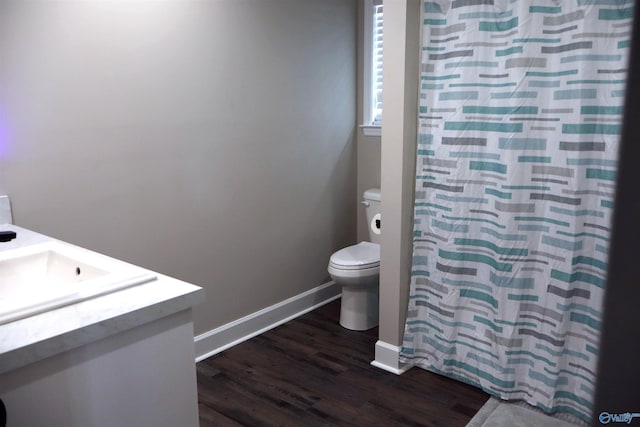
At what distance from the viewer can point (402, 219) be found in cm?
266

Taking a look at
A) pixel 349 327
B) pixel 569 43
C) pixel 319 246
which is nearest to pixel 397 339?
pixel 349 327

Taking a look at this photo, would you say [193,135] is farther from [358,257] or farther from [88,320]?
[88,320]

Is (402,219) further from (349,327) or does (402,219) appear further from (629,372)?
(629,372)

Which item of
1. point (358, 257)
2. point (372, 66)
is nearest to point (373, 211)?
point (358, 257)

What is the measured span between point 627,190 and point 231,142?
279 centimetres

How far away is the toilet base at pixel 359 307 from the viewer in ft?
10.9

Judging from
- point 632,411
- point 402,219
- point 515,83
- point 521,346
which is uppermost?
point 515,83

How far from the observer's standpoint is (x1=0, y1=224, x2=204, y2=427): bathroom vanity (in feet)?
3.83

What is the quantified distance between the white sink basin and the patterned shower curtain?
1580mm

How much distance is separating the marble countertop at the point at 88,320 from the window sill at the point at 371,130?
243cm

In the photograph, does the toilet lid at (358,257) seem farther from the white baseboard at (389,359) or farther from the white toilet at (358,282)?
the white baseboard at (389,359)

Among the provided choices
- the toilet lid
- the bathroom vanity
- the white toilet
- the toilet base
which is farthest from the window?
the bathroom vanity

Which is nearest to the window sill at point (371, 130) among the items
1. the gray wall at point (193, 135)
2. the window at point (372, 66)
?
the window at point (372, 66)

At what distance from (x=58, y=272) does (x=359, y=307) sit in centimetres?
196
